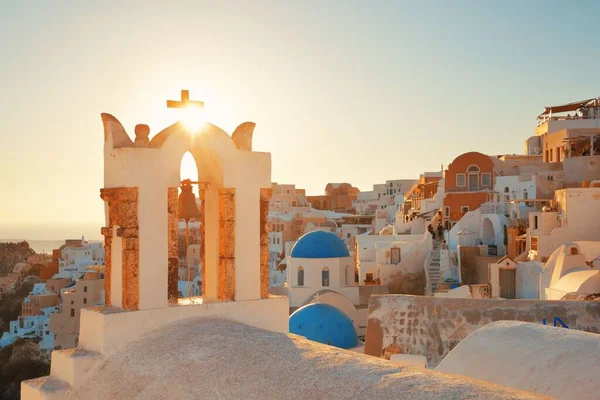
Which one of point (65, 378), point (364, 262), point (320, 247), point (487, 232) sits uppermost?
point (487, 232)

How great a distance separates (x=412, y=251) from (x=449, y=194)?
4883 mm

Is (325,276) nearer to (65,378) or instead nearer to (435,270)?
(435,270)

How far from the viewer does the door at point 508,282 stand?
22.8 m

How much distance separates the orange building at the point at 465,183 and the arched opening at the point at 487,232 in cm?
328

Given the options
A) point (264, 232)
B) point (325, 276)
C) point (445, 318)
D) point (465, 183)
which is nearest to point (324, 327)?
point (325, 276)

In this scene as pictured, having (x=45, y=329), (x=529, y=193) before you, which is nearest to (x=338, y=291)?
(x=529, y=193)

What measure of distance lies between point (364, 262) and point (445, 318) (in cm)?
2311

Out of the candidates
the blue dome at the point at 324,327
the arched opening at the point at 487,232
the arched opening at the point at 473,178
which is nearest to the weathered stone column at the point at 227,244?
the blue dome at the point at 324,327

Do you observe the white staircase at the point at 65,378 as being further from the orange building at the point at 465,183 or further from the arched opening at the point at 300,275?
the orange building at the point at 465,183

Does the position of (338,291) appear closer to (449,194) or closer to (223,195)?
(449,194)

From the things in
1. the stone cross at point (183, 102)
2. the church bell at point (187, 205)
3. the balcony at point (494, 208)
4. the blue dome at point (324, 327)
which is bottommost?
the blue dome at point (324, 327)

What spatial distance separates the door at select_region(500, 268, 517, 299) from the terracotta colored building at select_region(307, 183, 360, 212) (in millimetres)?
44167

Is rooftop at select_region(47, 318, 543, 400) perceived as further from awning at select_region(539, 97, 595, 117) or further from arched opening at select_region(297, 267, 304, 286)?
awning at select_region(539, 97, 595, 117)

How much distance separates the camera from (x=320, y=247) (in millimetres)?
23656
